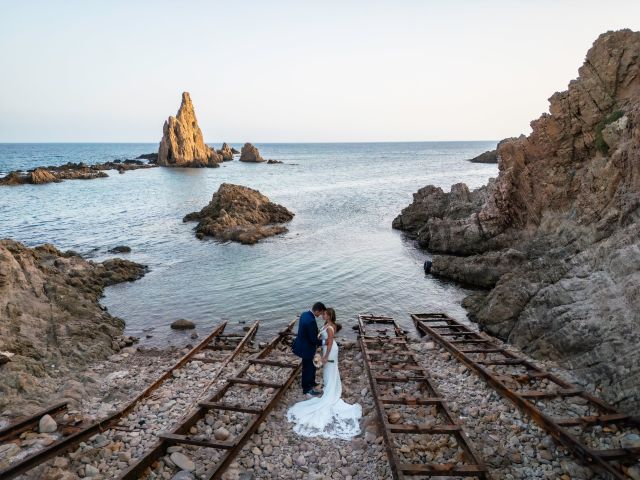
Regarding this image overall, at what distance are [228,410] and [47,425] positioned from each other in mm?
3518

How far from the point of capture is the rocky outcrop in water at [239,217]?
107 ft

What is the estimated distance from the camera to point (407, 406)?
31.3 ft

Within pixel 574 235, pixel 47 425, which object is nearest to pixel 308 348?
pixel 47 425

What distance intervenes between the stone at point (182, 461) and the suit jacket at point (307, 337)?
3.60 m

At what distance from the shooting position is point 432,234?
28.9 metres

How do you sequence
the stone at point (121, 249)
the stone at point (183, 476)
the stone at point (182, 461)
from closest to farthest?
1. the stone at point (183, 476)
2. the stone at point (182, 461)
3. the stone at point (121, 249)

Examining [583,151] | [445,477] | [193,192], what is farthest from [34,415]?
[193,192]

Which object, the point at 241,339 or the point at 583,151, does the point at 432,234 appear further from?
the point at 241,339

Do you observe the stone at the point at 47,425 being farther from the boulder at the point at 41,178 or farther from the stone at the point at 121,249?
the boulder at the point at 41,178

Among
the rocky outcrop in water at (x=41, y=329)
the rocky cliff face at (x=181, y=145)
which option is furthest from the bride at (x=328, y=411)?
the rocky cliff face at (x=181, y=145)

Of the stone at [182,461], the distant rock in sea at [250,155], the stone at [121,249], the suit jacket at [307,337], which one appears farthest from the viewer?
the distant rock in sea at [250,155]

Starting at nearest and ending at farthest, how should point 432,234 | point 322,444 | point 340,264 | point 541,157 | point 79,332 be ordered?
point 322,444
point 79,332
point 541,157
point 340,264
point 432,234

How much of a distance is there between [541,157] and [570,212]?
5.14 meters

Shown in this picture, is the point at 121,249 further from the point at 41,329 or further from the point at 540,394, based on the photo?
the point at 540,394
